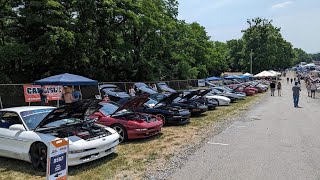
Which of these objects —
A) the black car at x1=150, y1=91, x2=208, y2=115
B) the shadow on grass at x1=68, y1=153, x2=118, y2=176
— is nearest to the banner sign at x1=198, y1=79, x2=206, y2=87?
the black car at x1=150, y1=91, x2=208, y2=115

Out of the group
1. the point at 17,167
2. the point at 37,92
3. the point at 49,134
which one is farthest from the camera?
the point at 37,92

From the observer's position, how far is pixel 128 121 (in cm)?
1078

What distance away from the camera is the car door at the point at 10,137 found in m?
7.85

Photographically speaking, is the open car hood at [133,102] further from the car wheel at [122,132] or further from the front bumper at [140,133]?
the front bumper at [140,133]

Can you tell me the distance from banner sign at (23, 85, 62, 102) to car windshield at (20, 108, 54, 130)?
10.0m

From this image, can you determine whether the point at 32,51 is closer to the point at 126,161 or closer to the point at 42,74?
the point at 42,74

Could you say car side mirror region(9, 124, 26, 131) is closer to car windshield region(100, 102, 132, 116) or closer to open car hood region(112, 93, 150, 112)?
car windshield region(100, 102, 132, 116)

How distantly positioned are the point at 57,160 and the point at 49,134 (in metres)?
2.85

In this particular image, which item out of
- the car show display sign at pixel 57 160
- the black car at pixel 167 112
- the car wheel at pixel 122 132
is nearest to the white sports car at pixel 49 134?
the car wheel at pixel 122 132

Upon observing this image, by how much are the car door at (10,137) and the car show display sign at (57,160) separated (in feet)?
9.95

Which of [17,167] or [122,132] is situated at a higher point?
[122,132]

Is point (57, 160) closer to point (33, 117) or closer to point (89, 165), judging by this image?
point (89, 165)

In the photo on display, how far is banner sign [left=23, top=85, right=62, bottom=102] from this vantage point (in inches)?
704

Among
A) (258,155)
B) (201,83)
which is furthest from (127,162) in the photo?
(201,83)
